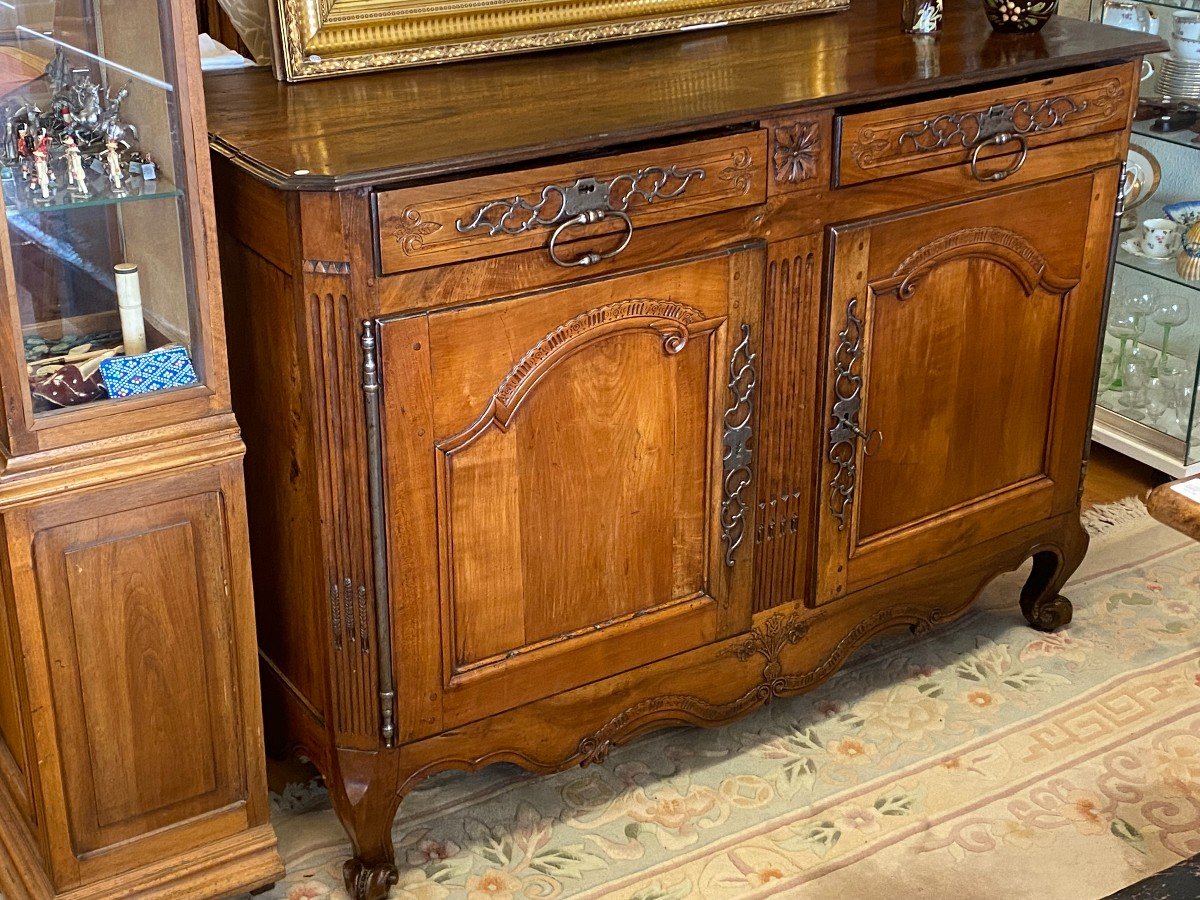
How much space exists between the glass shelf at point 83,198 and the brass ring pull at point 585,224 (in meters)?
0.43

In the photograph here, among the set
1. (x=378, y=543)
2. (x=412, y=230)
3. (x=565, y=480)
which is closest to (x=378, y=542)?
(x=378, y=543)

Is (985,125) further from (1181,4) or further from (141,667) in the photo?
(141,667)

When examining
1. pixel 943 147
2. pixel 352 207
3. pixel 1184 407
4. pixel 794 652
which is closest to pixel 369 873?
pixel 794 652

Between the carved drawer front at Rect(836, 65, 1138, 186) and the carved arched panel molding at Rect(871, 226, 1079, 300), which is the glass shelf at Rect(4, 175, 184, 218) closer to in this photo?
the carved drawer front at Rect(836, 65, 1138, 186)

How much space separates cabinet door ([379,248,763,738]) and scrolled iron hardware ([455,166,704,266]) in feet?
0.28

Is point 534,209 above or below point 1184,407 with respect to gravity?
above

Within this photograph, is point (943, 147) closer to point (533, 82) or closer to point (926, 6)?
point (926, 6)

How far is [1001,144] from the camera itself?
2.10 meters

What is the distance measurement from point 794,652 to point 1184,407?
1262mm

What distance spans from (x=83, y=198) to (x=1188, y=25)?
2.20 m

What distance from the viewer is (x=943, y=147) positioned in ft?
6.72

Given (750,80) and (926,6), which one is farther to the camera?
(926,6)

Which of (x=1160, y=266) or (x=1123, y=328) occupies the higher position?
(x=1160, y=266)

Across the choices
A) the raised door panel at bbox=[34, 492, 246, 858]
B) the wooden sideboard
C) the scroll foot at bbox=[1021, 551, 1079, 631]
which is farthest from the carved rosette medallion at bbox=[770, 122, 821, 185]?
the scroll foot at bbox=[1021, 551, 1079, 631]
